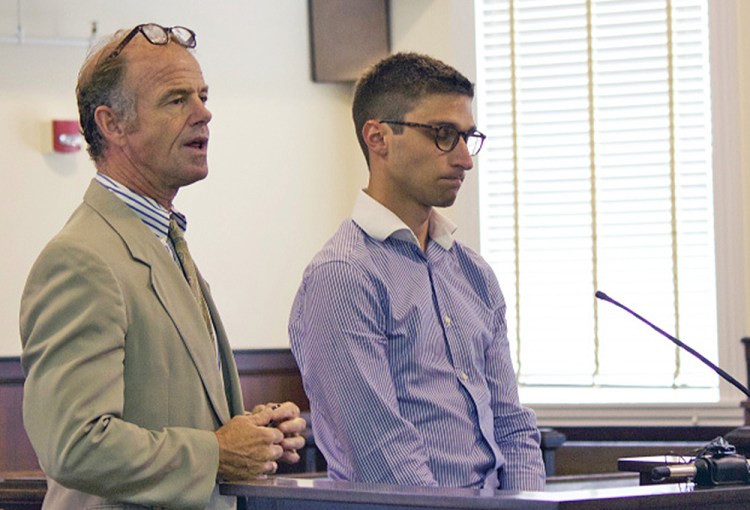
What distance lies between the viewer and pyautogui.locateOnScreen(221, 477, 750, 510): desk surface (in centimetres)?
160

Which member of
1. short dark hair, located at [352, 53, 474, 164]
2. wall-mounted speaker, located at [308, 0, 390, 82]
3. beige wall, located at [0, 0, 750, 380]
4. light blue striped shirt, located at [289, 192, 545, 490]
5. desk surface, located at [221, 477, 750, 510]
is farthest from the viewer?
wall-mounted speaker, located at [308, 0, 390, 82]

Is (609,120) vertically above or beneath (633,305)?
above

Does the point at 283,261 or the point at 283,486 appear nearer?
the point at 283,486

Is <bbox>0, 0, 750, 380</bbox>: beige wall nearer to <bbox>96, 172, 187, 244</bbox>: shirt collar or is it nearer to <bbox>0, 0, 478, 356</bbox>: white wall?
<bbox>0, 0, 478, 356</bbox>: white wall

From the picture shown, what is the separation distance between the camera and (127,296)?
187 cm

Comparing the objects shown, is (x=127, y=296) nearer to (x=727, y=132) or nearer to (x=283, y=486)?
(x=283, y=486)

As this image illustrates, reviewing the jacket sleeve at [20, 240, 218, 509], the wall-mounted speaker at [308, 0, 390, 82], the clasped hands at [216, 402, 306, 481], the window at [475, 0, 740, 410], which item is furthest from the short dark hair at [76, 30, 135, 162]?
the wall-mounted speaker at [308, 0, 390, 82]

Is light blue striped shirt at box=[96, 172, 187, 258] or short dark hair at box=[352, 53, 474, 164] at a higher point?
short dark hair at box=[352, 53, 474, 164]

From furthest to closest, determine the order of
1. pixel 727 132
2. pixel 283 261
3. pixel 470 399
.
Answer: pixel 283 261 → pixel 727 132 → pixel 470 399

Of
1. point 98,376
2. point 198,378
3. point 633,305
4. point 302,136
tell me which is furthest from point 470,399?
point 302,136

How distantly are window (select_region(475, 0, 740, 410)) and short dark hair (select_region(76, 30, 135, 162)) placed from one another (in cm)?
352

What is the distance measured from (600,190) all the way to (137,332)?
375cm

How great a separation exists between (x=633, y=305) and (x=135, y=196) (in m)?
3.67

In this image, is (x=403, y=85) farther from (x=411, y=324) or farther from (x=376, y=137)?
(x=411, y=324)
